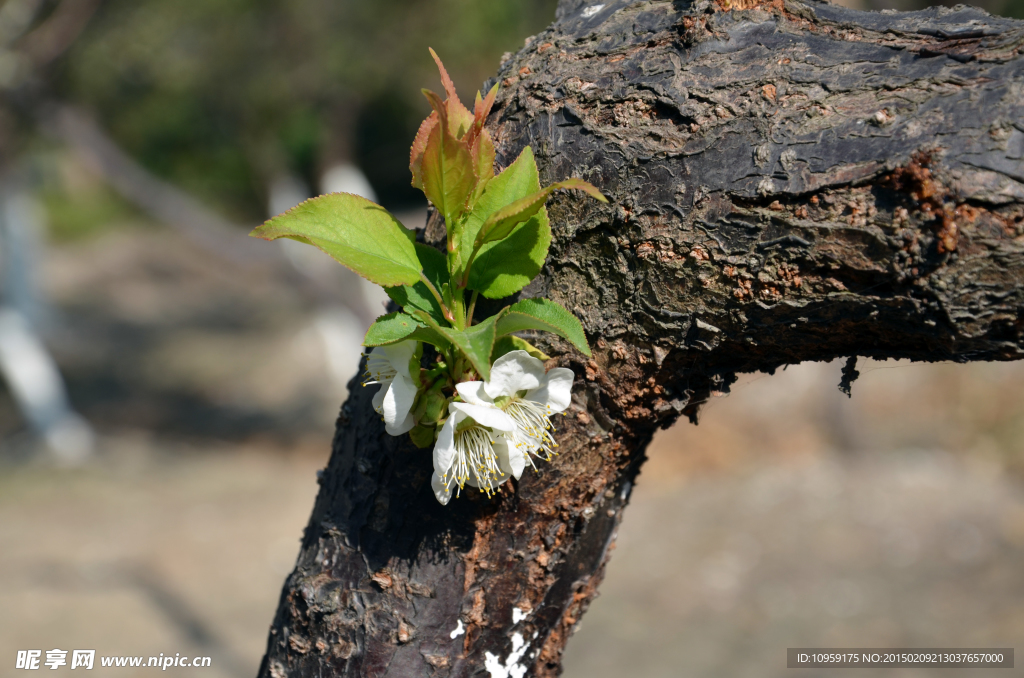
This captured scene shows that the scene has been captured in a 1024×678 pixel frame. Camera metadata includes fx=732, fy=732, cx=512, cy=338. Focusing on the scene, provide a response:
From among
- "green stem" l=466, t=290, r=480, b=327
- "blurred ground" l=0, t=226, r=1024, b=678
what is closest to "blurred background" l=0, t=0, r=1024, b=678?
"blurred ground" l=0, t=226, r=1024, b=678

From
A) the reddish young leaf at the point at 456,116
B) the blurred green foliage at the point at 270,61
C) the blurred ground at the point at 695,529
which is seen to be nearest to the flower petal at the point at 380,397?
the reddish young leaf at the point at 456,116

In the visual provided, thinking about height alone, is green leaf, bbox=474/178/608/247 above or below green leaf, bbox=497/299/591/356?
above

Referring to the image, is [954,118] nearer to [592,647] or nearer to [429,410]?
[429,410]

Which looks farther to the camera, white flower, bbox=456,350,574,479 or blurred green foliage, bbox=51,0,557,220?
blurred green foliage, bbox=51,0,557,220

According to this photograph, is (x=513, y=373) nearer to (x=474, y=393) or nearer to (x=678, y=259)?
(x=474, y=393)

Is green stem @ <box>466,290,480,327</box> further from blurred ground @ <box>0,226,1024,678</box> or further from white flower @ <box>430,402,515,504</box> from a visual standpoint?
blurred ground @ <box>0,226,1024,678</box>

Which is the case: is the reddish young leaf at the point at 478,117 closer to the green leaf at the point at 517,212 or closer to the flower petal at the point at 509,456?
the green leaf at the point at 517,212

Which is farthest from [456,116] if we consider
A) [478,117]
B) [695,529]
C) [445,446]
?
[695,529]
